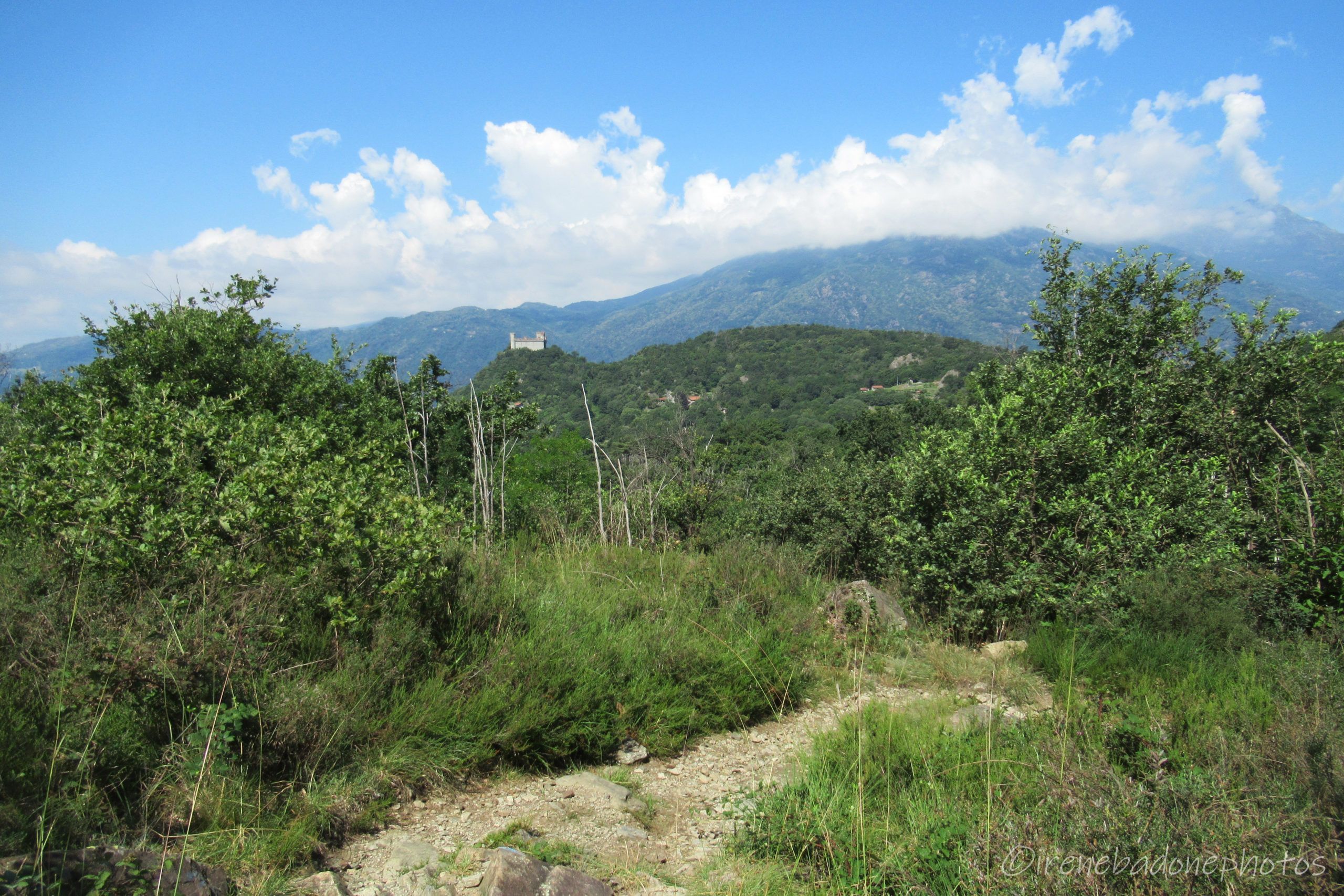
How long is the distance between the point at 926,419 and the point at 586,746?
108ft

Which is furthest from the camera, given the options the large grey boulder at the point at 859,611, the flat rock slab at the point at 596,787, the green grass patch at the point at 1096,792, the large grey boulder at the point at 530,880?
the large grey boulder at the point at 859,611

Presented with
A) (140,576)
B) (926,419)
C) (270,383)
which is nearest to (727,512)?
(270,383)

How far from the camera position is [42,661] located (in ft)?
9.49

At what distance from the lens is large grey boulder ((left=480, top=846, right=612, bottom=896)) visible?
2.53 m

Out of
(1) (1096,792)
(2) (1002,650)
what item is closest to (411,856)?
(1) (1096,792)

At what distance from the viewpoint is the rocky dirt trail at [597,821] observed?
2820 mm

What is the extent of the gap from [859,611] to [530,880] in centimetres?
475

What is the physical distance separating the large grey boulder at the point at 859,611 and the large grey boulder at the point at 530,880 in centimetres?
415

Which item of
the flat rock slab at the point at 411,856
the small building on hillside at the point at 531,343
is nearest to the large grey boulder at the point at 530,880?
the flat rock slab at the point at 411,856

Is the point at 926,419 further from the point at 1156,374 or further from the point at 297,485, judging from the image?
the point at 297,485

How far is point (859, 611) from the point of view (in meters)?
6.65

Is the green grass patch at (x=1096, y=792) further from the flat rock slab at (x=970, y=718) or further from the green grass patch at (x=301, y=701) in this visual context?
the green grass patch at (x=301, y=701)

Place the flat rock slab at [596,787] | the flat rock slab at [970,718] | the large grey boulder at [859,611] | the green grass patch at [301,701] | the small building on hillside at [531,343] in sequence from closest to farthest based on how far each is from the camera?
1. the green grass patch at [301,701]
2. the flat rock slab at [596,787]
3. the flat rock slab at [970,718]
4. the large grey boulder at [859,611]
5. the small building on hillside at [531,343]

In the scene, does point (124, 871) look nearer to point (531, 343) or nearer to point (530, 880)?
point (530, 880)
